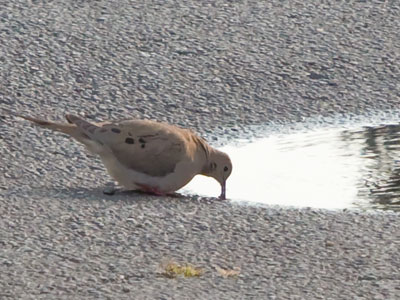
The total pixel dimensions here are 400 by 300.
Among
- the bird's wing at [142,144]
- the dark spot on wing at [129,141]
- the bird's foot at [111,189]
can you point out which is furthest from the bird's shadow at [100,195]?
the dark spot on wing at [129,141]

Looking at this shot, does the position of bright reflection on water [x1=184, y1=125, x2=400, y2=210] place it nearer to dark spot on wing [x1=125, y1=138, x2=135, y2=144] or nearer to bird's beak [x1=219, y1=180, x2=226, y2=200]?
bird's beak [x1=219, y1=180, x2=226, y2=200]

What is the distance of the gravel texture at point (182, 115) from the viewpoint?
19.4 feet

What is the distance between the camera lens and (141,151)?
7367 millimetres

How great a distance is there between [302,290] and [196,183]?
2.48 metres

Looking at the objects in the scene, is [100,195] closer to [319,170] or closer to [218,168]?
[218,168]

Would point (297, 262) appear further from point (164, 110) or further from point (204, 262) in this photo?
point (164, 110)

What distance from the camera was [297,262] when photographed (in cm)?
616

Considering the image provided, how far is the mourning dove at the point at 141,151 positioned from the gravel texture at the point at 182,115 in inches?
5.1

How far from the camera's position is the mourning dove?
24.1 feet

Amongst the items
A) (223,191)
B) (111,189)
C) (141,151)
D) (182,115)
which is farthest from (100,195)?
(182,115)

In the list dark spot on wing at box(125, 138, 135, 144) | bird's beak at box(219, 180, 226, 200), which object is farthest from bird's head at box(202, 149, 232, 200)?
dark spot on wing at box(125, 138, 135, 144)

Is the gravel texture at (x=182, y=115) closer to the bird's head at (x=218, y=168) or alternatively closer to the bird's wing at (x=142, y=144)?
the bird's wing at (x=142, y=144)

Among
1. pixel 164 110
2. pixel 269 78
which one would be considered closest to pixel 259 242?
pixel 164 110

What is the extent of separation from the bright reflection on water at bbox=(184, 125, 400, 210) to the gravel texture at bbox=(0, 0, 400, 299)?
1.13ft
